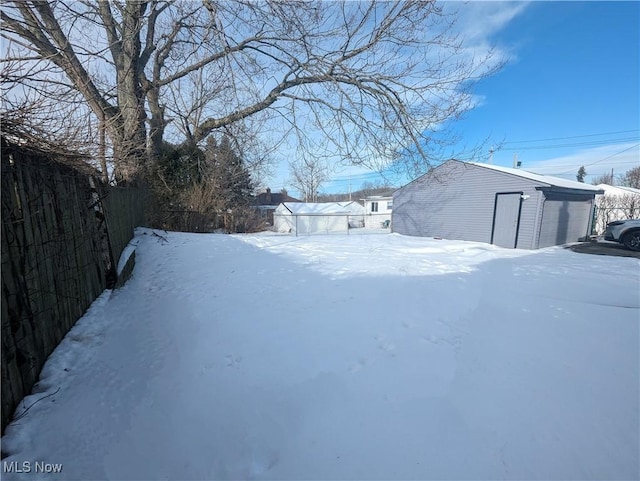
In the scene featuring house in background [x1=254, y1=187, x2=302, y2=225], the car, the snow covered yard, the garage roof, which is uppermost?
house in background [x1=254, y1=187, x2=302, y2=225]

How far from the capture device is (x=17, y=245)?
1.93 m

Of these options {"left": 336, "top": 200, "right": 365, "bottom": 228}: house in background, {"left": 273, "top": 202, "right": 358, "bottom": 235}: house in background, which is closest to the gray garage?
{"left": 273, "top": 202, "right": 358, "bottom": 235}: house in background

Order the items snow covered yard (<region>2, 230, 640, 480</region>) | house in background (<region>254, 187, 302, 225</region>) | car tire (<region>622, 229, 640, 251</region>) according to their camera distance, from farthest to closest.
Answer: house in background (<region>254, 187, 302, 225</region>) → car tire (<region>622, 229, 640, 251</region>) → snow covered yard (<region>2, 230, 640, 480</region>)

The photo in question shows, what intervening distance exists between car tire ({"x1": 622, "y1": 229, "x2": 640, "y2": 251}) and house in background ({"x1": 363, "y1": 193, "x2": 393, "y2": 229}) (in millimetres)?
18522

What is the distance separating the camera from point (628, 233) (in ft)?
35.3

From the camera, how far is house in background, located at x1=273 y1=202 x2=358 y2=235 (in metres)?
26.6

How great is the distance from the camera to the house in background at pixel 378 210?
3089 cm

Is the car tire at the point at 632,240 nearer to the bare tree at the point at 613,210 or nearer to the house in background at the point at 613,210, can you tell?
the house in background at the point at 613,210

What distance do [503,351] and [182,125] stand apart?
Answer: 1255 centimetres

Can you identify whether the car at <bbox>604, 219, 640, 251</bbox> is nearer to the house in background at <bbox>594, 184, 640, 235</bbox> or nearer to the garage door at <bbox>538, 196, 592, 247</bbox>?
the garage door at <bbox>538, 196, 592, 247</bbox>

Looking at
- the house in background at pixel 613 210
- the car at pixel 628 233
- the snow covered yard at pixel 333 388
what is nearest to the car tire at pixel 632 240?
the car at pixel 628 233

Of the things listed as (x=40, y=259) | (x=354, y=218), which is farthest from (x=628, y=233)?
(x=354, y=218)

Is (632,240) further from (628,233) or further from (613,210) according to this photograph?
(613,210)

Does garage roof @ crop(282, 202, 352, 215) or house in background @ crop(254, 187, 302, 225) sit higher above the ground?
house in background @ crop(254, 187, 302, 225)
